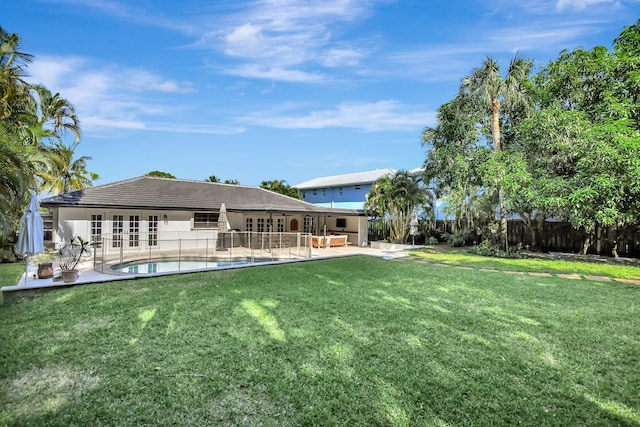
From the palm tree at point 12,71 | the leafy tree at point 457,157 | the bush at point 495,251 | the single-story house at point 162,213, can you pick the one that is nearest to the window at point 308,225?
the single-story house at point 162,213

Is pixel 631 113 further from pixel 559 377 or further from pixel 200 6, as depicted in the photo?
pixel 200 6

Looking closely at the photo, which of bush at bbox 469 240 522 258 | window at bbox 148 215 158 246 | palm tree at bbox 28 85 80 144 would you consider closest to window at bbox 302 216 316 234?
window at bbox 148 215 158 246

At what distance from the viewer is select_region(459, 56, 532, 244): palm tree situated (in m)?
17.2

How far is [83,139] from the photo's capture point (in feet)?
64.4

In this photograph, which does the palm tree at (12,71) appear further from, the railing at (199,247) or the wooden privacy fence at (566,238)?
the wooden privacy fence at (566,238)

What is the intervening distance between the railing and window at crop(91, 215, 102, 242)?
1.25 feet

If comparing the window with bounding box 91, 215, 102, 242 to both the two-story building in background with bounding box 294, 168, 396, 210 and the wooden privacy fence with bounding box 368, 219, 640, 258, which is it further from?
the two-story building in background with bounding box 294, 168, 396, 210

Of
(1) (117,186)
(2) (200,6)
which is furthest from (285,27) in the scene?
(1) (117,186)

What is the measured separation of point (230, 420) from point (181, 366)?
56.5 inches

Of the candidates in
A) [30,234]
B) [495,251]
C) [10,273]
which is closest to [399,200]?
[495,251]

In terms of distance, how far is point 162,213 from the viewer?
17047 mm

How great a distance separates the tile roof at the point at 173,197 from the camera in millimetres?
14814

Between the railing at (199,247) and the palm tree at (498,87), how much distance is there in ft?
38.0

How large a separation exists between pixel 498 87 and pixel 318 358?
18.1m
